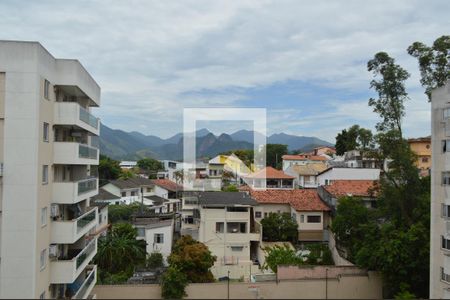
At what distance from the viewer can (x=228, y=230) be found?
21969 mm

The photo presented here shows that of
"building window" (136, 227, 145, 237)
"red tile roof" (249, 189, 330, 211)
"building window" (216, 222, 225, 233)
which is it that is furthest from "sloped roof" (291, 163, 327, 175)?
"building window" (136, 227, 145, 237)

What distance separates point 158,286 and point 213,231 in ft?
22.1

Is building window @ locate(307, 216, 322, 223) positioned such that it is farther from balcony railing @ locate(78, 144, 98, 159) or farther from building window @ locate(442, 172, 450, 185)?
balcony railing @ locate(78, 144, 98, 159)

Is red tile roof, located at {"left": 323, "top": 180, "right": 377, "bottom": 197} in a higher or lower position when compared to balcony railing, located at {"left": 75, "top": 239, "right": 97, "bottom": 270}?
higher

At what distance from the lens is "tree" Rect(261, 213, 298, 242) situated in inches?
895

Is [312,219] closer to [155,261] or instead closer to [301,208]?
[301,208]

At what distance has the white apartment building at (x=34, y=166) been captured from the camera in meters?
9.39

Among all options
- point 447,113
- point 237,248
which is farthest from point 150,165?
point 447,113

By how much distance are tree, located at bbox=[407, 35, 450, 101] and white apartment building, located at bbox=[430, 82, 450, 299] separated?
13.0 ft

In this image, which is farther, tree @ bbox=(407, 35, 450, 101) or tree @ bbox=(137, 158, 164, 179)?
tree @ bbox=(137, 158, 164, 179)

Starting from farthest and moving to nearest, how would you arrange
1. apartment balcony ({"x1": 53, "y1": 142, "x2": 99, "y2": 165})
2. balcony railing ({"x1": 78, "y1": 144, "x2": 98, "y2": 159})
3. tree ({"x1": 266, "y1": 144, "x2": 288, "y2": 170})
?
tree ({"x1": 266, "y1": 144, "x2": 288, "y2": 170}), balcony railing ({"x1": 78, "y1": 144, "x2": 98, "y2": 159}), apartment balcony ({"x1": 53, "y1": 142, "x2": 99, "y2": 165})

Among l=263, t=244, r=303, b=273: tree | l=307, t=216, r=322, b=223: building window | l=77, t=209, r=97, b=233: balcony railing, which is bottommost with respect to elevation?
l=263, t=244, r=303, b=273: tree

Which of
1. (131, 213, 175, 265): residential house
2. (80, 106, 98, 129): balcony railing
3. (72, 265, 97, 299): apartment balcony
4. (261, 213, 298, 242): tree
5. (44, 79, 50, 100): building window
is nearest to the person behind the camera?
(44, 79, 50, 100): building window

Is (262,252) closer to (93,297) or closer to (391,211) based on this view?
(391,211)
